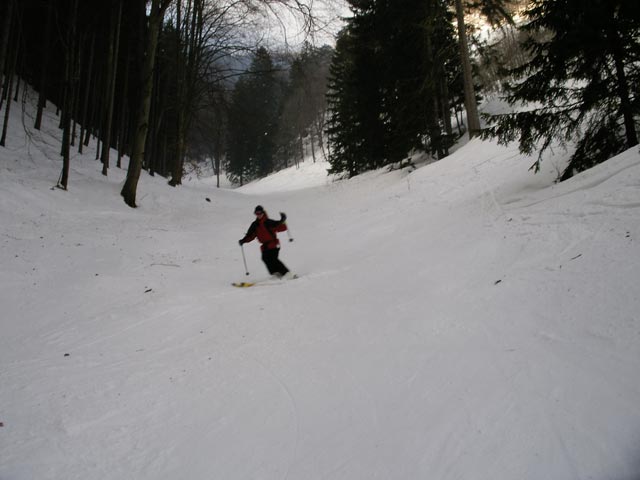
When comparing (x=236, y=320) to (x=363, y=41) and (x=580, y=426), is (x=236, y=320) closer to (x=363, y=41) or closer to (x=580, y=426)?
(x=580, y=426)

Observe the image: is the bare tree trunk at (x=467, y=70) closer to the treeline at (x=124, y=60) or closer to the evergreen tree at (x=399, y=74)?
the evergreen tree at (x=399, y=74)

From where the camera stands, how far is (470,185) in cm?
1033

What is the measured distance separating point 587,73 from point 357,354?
718cm

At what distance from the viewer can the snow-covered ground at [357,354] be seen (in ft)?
7.73

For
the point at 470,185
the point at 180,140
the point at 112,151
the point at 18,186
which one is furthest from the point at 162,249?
the point at 112,151

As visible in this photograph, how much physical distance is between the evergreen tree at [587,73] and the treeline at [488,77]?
0.02 m

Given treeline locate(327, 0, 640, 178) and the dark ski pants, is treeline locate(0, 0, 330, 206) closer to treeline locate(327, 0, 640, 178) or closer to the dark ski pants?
treeline locate(327, 0, 640, 178)

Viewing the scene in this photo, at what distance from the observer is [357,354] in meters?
3.69

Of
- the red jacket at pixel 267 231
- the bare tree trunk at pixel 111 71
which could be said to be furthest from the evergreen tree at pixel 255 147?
the red jacket at pixel 267 231

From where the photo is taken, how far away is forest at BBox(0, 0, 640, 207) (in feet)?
22.0

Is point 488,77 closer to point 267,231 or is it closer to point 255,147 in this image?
point 267,231

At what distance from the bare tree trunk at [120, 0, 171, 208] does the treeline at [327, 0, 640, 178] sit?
19.7 feet

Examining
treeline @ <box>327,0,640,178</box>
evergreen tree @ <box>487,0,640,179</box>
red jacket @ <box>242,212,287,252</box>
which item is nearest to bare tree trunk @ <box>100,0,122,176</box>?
treeline @ <box>327,0,640,178</box>

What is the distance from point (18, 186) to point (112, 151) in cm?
1241
